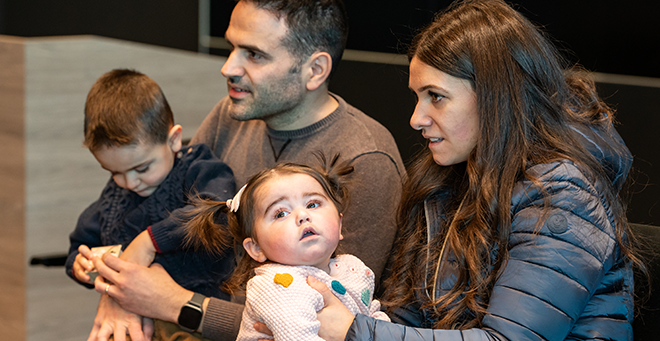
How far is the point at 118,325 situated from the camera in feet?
6.07

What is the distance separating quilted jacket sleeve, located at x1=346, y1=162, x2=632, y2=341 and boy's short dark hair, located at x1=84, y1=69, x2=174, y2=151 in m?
0.89

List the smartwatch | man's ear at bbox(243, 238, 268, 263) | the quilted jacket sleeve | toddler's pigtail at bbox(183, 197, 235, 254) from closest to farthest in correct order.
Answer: the quilted jacket sleeve
man's ear at bbox(243, 238, 268, 263)
toddler's pigtail at bbox(183, 197, 235, 254)
the smartwatch

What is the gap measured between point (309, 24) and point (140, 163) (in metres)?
0.67

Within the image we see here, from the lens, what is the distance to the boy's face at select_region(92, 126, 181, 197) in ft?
5.96

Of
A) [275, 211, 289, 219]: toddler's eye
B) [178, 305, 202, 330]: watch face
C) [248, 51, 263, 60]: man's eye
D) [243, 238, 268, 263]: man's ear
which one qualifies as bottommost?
[178, 305, 202, 330]: watch face

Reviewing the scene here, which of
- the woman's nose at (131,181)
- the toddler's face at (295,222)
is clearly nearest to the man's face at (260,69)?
the woman's nose at (131,181)

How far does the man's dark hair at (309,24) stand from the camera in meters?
1.94

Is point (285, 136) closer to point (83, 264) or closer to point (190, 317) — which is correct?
point (190, 317)

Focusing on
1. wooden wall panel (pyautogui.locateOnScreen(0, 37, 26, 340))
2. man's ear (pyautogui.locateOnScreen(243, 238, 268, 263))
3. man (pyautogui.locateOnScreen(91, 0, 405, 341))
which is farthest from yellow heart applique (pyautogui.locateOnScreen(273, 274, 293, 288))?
wooden wall panel (pyautogui.locateOnScreen(0, 37, 26, 340))

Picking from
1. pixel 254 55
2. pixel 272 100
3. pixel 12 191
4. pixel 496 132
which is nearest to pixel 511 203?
pixel 496 132

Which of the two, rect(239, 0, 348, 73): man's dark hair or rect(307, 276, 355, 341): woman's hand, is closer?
rect(307, 276, 355, 341): woman's hand

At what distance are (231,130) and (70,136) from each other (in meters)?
0.84

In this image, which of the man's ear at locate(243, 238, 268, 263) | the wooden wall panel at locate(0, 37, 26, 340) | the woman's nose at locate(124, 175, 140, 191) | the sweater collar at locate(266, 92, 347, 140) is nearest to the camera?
the man's ear at locate(243, 238, 268, 263)

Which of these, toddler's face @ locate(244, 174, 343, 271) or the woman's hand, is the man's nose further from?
the woman's hand
